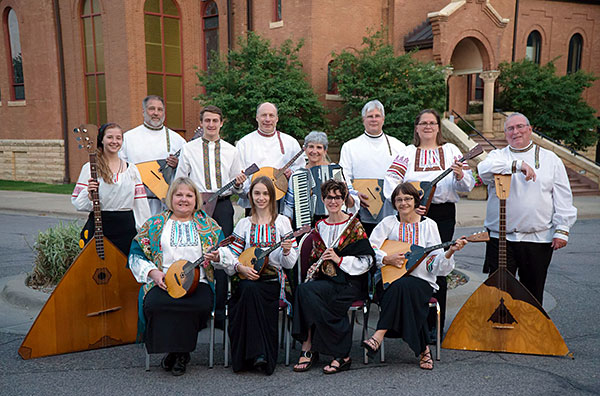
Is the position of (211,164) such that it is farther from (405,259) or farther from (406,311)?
(406,311)

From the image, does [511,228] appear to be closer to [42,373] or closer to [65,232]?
[42,373]

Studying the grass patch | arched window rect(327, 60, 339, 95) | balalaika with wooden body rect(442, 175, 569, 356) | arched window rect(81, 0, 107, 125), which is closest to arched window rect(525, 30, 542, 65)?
arched window rect(327, 60, 339, 95)

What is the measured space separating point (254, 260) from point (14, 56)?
2497cm

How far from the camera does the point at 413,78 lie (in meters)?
17.0

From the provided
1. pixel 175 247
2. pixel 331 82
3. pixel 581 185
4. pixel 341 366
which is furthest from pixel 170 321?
pixel 581 185

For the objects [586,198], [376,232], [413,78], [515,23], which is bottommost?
[586,198]

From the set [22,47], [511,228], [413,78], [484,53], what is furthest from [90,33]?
[511,228]

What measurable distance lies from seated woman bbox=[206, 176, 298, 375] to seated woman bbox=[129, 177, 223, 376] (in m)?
0.21

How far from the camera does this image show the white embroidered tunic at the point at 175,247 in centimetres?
421

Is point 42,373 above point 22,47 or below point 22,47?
below

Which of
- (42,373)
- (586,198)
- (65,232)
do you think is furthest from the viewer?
(586,198)

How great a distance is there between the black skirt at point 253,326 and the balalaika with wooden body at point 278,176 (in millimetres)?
1367

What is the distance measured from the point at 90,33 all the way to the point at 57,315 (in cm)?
1933

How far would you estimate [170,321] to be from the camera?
13.2ft
